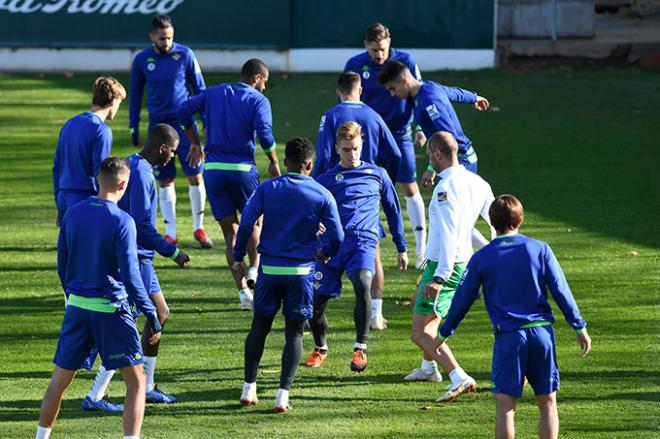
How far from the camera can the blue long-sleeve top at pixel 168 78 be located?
1455cm

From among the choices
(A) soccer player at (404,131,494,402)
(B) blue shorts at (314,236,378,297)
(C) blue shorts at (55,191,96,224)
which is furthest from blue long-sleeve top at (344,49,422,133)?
(A) soccer player at (404,131,494,402)

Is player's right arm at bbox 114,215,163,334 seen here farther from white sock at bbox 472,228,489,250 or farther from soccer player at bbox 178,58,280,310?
white sock at bbox 472,228,489,250

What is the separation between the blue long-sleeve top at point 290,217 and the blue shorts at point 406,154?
13.8ft

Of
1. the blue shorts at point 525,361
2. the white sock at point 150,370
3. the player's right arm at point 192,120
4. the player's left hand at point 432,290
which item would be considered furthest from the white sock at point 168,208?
the blue shorts at point 525,361

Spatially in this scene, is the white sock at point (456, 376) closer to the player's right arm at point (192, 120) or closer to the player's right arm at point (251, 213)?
the player's right arm at point (251, 213)

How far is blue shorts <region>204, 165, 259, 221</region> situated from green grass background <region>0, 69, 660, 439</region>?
0.86 metres

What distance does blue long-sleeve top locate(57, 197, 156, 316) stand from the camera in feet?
25.6

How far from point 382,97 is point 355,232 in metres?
3.35

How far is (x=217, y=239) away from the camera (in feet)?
49.1

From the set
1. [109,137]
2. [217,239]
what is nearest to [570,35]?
[217,239]

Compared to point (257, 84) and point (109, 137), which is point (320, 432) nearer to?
point (109, 137)

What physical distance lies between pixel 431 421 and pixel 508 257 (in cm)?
172

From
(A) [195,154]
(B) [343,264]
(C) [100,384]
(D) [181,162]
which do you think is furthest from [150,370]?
(D) [181,162]

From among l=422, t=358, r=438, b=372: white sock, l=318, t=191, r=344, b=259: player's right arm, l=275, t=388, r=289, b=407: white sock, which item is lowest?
l=422, t=358, r=438, b=372: white sock
